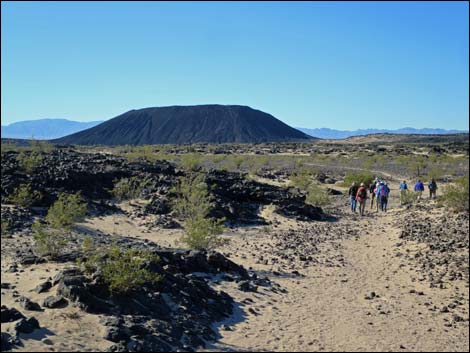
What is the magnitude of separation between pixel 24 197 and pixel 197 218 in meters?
5.35

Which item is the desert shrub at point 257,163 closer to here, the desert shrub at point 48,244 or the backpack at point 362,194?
the backpack at point 362,194

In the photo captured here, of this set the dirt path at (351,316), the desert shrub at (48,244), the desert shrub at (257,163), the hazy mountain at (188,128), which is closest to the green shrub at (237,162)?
the desert shrub at (257,163)

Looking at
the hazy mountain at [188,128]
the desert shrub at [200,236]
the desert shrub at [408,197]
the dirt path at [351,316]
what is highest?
the hazy mountain at [188,128]

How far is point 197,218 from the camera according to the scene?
575 inches

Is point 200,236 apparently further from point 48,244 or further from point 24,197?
point 24,197

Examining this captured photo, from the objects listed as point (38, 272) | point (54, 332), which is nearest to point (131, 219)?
point (38, 272)

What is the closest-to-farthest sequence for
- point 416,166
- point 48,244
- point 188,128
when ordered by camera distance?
point 48,244, point 416,166, point 188,128

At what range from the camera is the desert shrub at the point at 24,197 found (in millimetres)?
14680

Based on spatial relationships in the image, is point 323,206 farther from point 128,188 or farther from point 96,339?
point 96,339

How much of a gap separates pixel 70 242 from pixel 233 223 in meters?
6.46

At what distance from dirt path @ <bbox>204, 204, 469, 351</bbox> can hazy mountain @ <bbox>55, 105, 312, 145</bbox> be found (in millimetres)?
116749

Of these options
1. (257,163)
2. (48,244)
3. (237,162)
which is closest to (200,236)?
(48,244)

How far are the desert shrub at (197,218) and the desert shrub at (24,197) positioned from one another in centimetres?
450

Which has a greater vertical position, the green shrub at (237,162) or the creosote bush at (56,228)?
the green shrub at (237,162)
